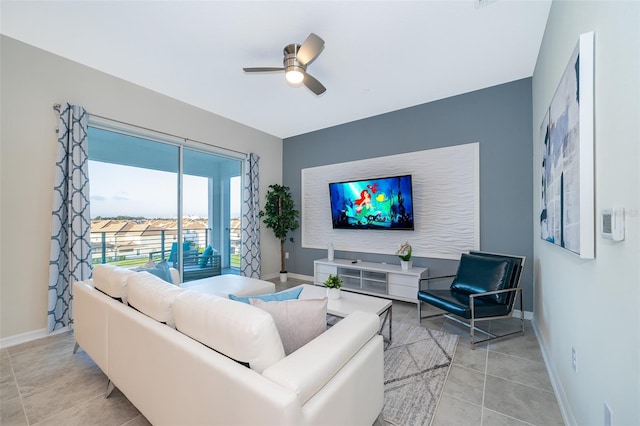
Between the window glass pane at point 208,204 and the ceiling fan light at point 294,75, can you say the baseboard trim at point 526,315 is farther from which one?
the window glass pane at point 208,204

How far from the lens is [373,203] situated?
166 inches

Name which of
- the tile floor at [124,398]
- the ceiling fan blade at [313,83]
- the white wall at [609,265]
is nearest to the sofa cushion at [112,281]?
the tile floor at [124,398]

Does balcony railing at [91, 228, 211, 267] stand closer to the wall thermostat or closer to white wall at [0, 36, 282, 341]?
white wall at [0, 36, 282, 341]

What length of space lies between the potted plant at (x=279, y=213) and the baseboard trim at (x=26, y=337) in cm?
308

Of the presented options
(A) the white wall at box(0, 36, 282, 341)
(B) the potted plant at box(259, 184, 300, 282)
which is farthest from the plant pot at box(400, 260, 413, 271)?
(A) the white wall at box(0, 36, 282, 341)

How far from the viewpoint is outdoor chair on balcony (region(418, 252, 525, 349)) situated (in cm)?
253

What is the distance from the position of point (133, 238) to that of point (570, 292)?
459 centimetres

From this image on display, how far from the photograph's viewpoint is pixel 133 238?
357 cm

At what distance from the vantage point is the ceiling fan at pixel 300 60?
2.23 metres

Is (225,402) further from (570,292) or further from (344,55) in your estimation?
(344,55)

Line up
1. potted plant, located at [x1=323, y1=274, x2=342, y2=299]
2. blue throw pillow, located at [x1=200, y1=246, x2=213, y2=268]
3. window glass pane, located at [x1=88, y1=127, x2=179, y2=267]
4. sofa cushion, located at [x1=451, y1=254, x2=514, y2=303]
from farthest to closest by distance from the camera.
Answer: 1. blue throw pillow, located at [x1=200, y1=246, x2=213, y2=268]
2. window glass pane, located at [x1=88, y1=127, x2=179, y2=267]
3. sofa cushion, located at [x1=451, y1=254, x2=514, y2=303]
4. potted plant, located at [x1=323, y1=274, x2=342, y2=299]

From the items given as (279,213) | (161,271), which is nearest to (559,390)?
(161,271)

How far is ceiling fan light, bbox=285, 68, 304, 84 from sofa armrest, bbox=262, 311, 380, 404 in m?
2.28

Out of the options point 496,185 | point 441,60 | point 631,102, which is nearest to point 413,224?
point 496,185
